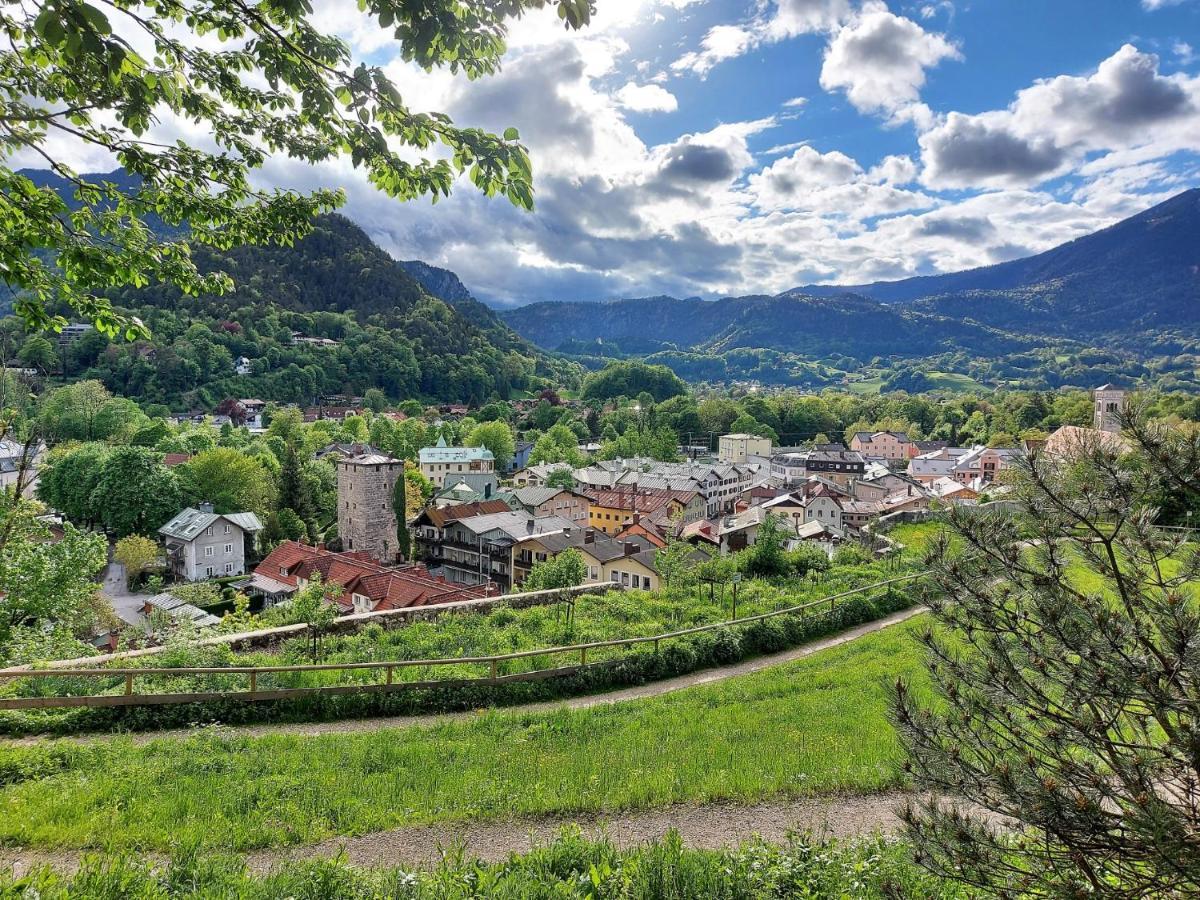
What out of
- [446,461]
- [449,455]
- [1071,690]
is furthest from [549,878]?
[449,455]

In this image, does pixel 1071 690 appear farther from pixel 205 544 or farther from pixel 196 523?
pixel 196 523

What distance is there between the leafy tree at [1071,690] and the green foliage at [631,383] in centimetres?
15102

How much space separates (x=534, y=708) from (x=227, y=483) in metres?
48.5

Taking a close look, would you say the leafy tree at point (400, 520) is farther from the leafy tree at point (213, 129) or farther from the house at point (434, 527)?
the leafy tree at point (213, 129)

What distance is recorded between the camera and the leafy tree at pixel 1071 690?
2.58 m

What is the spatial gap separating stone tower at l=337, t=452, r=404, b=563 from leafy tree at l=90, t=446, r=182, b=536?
48.3 feet

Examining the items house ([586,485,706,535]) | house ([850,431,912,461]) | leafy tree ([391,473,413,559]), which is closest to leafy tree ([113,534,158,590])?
leafy tree ([391,473,413,559])

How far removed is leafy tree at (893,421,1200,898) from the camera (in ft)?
8.47

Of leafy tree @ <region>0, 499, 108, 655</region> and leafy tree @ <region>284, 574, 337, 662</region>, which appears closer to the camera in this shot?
leafy tree @ <region>284, 574, 337, 662</region>

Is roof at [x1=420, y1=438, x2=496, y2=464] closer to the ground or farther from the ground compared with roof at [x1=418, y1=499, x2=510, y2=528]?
farther from the ground

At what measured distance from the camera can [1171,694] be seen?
2.60 meters

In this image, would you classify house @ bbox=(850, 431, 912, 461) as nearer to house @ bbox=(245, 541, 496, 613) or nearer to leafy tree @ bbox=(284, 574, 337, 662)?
house @ bbox=(245, 541, 496, 613)

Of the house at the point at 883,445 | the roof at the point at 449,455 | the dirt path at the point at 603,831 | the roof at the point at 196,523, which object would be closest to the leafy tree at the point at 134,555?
the roof at the point at 196,523

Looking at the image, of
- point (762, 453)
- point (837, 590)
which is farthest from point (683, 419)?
point (837, 590)
